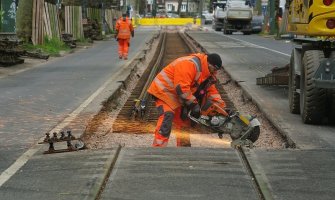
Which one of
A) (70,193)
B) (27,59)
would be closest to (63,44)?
(27,59)

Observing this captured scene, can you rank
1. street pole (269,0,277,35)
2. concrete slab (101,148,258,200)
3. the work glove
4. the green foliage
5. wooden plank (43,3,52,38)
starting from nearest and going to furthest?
A: 1. concrete slab (101,148,258,200)
2. the work glove
3. the green foliage
4. wooden plank (43,3,52,38)
5. street pole (269,0,277,35)

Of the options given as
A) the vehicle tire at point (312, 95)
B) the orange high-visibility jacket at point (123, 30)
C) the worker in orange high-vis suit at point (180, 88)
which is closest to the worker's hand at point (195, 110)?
the worker in orange high-vis suit at point (180, 88)

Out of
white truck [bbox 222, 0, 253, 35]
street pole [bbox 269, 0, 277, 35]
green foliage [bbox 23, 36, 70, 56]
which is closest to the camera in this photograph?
green foliage [bbox 23, 36, 70, 56]

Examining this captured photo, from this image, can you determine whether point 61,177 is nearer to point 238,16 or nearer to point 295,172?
point 295,172

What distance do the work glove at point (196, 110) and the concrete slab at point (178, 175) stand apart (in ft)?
1.83

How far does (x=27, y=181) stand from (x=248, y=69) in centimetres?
1416

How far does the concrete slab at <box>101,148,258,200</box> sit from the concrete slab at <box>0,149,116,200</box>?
0.15 m

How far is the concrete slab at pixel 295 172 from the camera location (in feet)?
18.1

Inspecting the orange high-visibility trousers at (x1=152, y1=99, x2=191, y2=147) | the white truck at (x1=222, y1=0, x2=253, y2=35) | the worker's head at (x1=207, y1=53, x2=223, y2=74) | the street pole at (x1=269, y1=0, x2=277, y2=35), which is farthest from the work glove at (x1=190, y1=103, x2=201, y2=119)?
the white truck at (x1=222, y1=0, x2=253, y2=35)

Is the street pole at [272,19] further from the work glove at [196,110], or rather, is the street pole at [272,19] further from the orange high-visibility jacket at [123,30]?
the work glove at [196,110]

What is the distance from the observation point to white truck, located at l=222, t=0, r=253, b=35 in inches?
2037

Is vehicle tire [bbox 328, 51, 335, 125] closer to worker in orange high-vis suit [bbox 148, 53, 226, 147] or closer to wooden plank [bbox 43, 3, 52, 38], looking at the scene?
worker in orange high-vis suit [bbox 148, 53, 226, 147]

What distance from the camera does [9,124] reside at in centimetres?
976

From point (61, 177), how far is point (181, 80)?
6.86 feet
